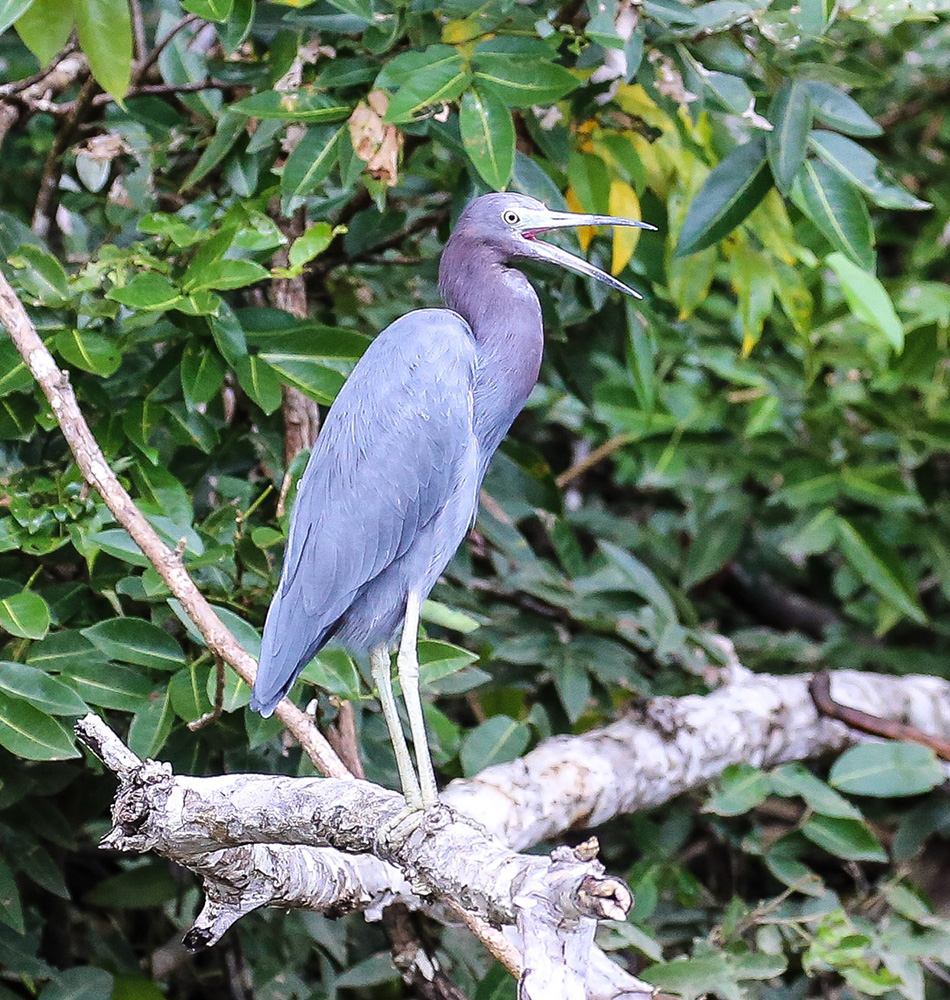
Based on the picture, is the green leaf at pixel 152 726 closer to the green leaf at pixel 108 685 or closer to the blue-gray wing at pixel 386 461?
the green leaf at pixel 108 685

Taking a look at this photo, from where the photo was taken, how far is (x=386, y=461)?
1.41 m

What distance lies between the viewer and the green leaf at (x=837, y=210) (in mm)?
1624

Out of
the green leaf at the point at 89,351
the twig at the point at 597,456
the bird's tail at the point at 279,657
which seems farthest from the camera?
the twig at the point at 597,456

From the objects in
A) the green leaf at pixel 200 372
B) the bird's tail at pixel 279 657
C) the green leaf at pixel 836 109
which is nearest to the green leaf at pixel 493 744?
the bird's tail at pixel 279 657

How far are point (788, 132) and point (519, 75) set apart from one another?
1.18 ft

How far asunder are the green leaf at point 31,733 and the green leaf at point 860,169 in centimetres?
124

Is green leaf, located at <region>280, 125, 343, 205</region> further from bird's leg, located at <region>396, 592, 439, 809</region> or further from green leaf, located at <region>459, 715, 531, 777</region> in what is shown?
green leaf, located at <region>459, 715, 531, 777</region>

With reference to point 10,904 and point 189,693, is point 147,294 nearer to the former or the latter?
point 189,693

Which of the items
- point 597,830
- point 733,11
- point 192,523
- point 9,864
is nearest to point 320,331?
point 192,523

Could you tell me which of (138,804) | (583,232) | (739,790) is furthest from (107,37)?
(739,790)

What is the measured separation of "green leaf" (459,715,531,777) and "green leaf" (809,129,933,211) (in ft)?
3.08

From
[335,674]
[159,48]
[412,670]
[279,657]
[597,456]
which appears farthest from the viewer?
[597,456]

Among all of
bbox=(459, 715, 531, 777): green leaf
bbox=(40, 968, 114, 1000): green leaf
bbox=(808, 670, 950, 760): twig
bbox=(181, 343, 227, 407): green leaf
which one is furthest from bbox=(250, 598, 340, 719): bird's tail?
bbox=(808, 670, 950, 760): twig

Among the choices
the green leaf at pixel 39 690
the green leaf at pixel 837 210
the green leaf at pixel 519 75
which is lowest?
the green leaf at pixel 39 690
